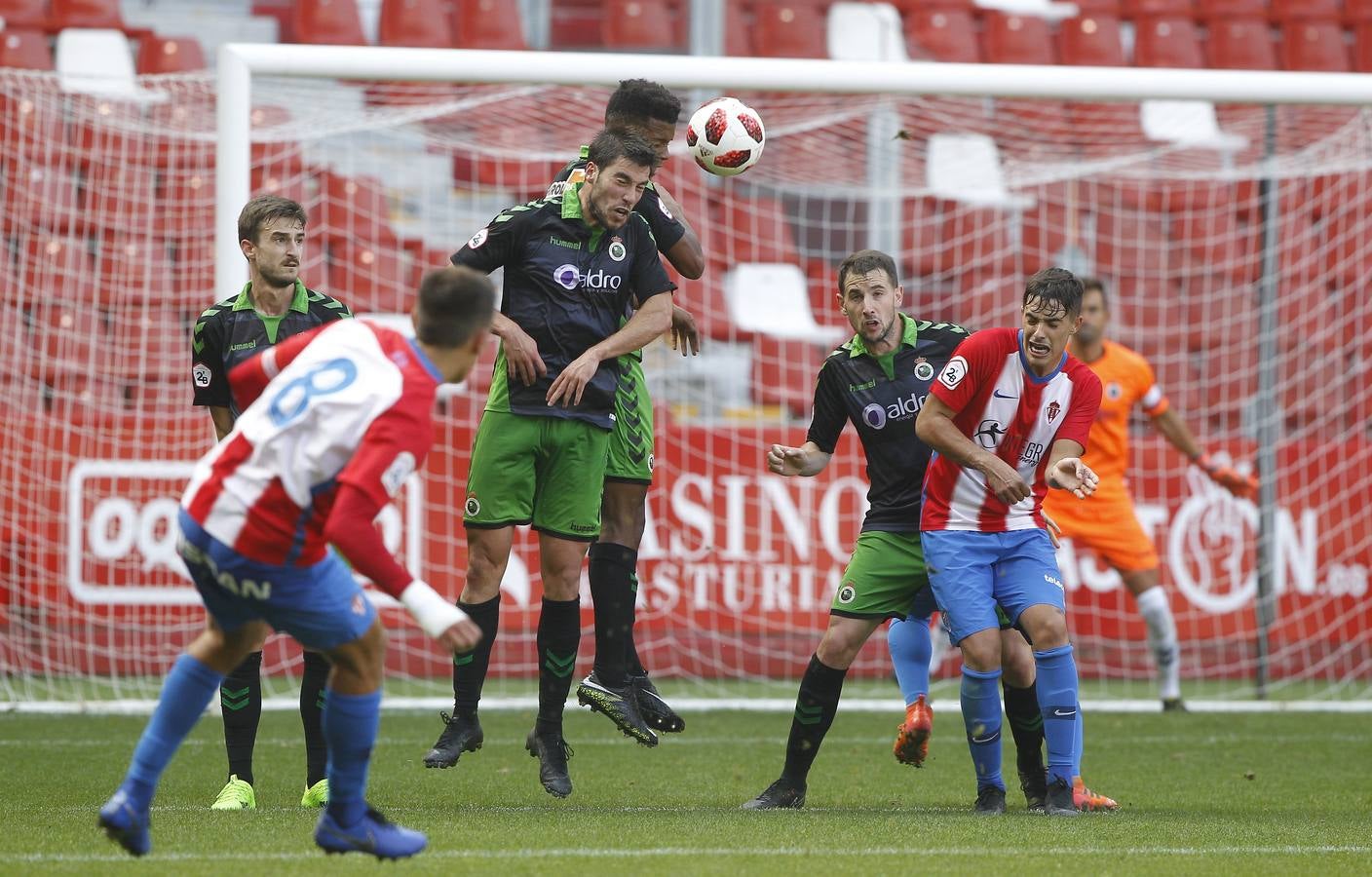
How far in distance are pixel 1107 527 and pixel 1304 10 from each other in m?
7.36

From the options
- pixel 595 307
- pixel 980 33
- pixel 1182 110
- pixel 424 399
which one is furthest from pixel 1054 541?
pixel 980 33

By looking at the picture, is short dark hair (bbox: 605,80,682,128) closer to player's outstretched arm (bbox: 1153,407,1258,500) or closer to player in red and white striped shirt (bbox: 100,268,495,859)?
player in red and white striped shirt (bbox: 100,268,495,859)

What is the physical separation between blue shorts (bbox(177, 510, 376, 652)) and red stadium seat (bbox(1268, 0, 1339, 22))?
12.6 m

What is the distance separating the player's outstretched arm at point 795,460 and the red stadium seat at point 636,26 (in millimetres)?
8214

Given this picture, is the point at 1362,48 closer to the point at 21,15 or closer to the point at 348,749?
the point at 21,15

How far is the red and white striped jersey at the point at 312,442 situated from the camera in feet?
13.5

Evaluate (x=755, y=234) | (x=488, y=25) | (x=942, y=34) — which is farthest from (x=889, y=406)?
(x=942, y=34)

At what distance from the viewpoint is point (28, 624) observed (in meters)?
9.98

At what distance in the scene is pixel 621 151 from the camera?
5875 mm

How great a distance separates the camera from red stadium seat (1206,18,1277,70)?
47.0 ft

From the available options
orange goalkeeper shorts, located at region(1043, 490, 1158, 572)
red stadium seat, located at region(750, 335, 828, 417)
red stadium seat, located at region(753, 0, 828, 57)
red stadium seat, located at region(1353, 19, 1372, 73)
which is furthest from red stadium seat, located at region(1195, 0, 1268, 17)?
orange goalkeeper shorts, located at region(1043, 490, 1158, 572)

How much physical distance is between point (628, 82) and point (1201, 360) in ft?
22.5

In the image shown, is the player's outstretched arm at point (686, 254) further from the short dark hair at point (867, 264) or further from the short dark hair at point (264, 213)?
the short dark hair at point (264, 213)

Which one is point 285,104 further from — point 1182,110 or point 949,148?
point 1182,110
